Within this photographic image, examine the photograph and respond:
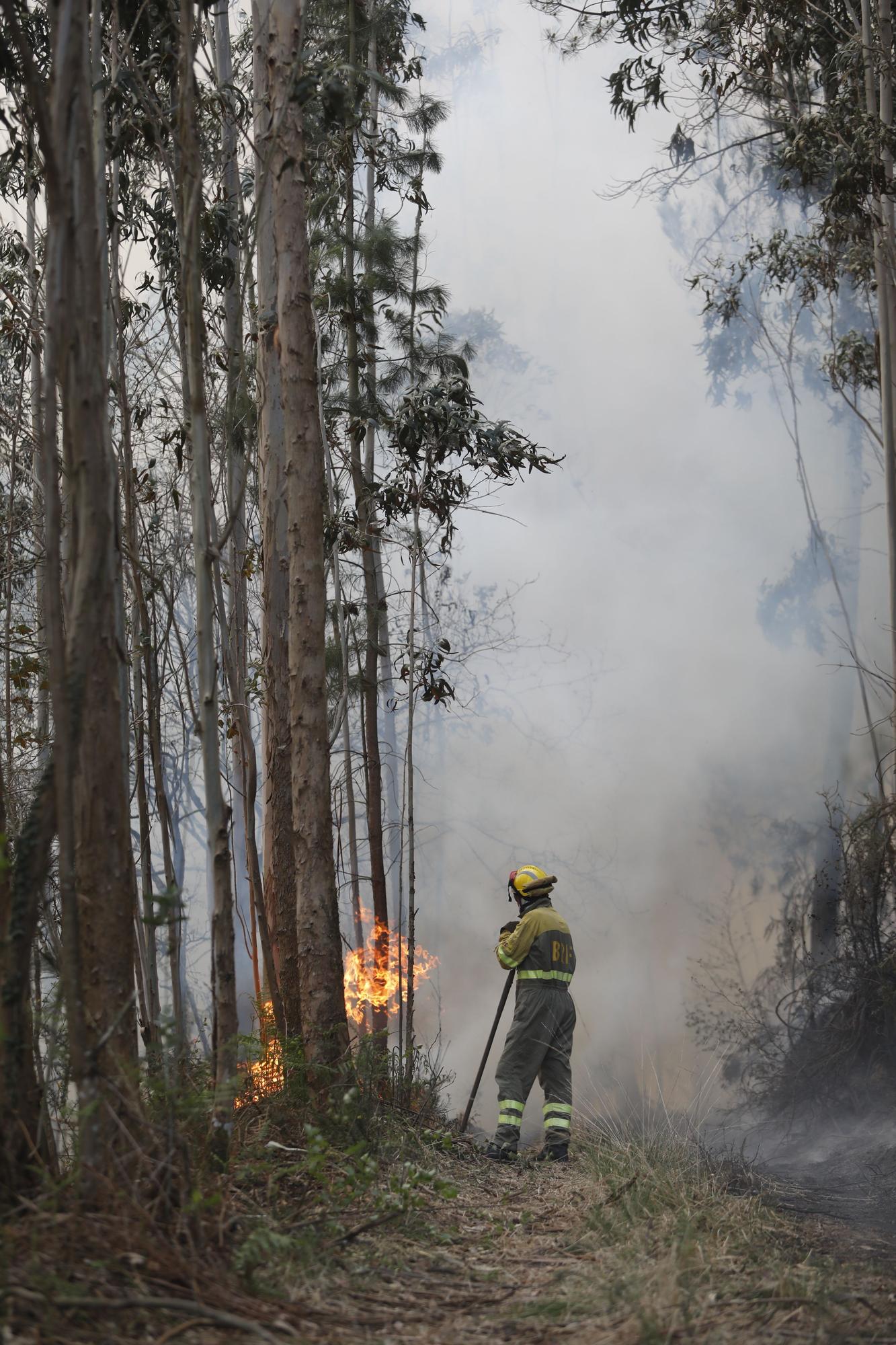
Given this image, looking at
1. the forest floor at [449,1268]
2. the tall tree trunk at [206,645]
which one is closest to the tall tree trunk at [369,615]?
the forest floor at [449,1268]

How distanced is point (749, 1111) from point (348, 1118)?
6735 millimetres

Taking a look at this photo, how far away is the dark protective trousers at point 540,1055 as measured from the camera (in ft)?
21.3

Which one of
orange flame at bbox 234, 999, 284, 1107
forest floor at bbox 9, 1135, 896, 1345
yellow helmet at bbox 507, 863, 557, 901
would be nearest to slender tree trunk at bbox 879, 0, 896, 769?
yellow helmet at bbox 507, 863, 557, 901

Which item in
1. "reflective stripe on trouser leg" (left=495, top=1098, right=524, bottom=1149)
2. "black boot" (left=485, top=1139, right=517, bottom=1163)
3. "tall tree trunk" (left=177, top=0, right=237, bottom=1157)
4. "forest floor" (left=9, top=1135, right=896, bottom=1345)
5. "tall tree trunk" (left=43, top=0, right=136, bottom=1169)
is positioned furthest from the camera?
"reflective stripe on trouser leg" (left=495, top=1098, right=524, bottom=1149)

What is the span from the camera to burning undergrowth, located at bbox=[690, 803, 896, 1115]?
30.8 feet

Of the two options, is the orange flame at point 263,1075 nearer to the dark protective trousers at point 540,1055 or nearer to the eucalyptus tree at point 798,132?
the dark protective trousers at point 540,1055

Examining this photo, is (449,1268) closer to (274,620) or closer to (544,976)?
(544,976)

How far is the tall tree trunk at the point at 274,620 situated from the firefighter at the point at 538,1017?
4.46 ft

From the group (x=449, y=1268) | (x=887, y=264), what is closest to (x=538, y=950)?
(x=449, y=1268)

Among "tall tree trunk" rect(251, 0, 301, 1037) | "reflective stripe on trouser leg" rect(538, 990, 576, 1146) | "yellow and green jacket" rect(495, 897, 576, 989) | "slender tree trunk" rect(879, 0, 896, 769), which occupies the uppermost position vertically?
"slender tree trunk" rect(879, 0, 896, 769)

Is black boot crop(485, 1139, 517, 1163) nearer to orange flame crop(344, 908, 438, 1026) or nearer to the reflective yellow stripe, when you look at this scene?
the reflective yellow stripe

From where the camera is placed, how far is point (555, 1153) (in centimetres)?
629

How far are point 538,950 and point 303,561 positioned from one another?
284 cm

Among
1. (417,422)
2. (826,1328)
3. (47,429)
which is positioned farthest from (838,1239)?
(417,422)
